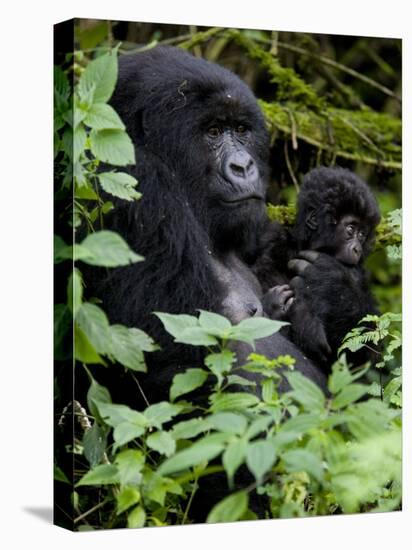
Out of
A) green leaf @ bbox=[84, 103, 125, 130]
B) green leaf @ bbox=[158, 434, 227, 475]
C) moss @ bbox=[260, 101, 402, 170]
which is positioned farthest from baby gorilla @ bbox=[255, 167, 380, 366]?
green leaf @ bbox=[158, 434, 227, 475]

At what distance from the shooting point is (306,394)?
3184 millimetres

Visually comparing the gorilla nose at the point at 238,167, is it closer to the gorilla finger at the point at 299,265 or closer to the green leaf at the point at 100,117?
the gorilla finger at the point at 299,265

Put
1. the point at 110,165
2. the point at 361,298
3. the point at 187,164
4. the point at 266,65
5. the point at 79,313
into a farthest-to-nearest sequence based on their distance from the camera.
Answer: the point at 266,65
the point at 361,298
the point at 187,164
the point at 110,165
the point at 79,313

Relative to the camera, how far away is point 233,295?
13.3 ft

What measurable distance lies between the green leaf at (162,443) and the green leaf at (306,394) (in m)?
0.43

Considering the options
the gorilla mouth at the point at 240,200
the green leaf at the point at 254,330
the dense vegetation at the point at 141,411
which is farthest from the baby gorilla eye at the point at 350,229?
the green leaf at the point at 254,330

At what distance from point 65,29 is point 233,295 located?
1.15m

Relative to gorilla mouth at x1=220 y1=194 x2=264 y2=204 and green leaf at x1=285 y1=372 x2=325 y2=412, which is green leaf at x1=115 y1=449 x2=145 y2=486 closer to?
green leaf at x1=285 y1=372 x2=325 y2=412

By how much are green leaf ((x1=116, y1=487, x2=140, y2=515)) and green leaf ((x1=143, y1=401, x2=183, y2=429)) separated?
0.21m

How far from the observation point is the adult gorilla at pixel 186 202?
3.65 m

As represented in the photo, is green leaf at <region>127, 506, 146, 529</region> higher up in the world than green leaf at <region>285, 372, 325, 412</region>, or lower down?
lower down

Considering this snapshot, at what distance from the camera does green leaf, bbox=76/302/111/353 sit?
339 cm
